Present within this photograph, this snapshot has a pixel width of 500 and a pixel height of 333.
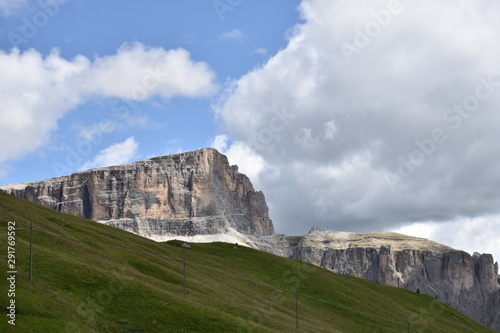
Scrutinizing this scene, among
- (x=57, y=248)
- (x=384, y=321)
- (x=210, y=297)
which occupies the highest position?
(x=57, y=248)

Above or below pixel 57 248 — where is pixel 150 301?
below

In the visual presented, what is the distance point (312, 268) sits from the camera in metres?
111

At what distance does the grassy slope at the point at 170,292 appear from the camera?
45609 mm

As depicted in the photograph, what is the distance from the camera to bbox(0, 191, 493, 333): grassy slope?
4561 centimetres

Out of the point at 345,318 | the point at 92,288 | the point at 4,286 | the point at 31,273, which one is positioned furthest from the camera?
the point at 345,318

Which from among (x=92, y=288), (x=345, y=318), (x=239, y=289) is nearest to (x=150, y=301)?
(x=92, y=288)

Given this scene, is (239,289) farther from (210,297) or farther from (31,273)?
(31,273)

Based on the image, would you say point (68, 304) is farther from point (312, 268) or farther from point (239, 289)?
point (312, 268)

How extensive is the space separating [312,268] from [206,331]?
63.6 meters

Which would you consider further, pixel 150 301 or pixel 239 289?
pixel 239 289

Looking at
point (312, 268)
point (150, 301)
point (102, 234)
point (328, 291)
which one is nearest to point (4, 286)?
point (150, 301)

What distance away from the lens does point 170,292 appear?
190 feet

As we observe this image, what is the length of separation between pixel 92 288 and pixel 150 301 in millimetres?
5307

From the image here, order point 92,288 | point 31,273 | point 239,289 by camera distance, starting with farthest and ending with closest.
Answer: point 239,289 < point 92,288 < point 31,273
